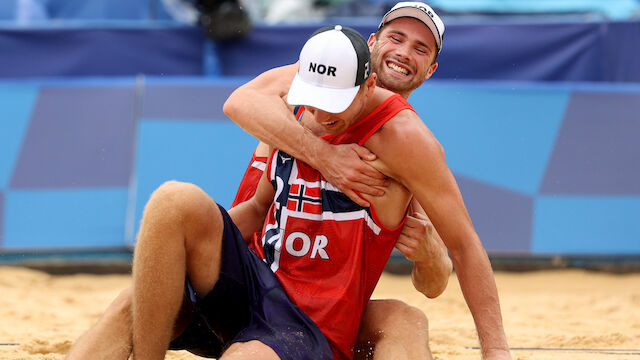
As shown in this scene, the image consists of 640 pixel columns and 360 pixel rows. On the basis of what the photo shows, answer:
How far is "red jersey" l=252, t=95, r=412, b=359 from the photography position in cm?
314

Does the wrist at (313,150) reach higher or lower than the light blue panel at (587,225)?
lower

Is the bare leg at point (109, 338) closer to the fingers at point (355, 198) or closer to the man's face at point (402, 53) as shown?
the fingers at point (355, 198)

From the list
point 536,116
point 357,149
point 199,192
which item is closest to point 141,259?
point 199,192

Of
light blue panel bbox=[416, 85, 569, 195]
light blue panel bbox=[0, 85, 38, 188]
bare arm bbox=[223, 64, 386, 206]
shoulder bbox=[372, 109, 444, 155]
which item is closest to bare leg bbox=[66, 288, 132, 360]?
bare arm bbox=[223, 64, 386, 206]

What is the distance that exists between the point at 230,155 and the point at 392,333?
4.05 m

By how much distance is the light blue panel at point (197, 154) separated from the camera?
6.95 m

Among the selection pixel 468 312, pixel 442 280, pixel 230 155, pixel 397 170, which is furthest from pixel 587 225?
pixel 397 170

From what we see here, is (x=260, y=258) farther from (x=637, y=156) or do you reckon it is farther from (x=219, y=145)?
(x=637, y=156)

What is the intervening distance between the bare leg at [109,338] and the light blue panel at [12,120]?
4191 mm

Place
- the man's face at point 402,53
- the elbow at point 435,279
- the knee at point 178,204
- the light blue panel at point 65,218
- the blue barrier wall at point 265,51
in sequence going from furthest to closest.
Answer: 1. the blue barrier wall at point 265,51
2. the light blue panel at point 65,218
3. the man's face at point 402,53
4. the elbow at point 435,279
5. the knee at point 178,204

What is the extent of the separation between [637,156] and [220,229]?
504 cm

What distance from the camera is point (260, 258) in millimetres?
3311

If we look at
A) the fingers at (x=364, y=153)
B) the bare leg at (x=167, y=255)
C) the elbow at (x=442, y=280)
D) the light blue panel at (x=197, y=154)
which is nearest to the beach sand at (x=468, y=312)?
the elbow at (x=442, y=280)

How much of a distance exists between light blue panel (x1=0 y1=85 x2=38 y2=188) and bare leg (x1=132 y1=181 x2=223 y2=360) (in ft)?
14.3
